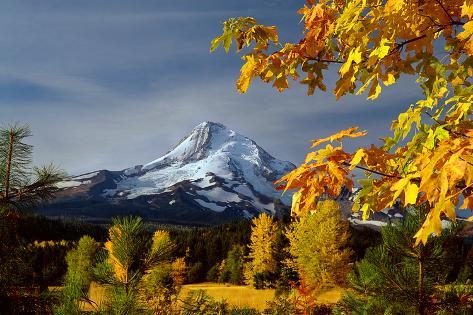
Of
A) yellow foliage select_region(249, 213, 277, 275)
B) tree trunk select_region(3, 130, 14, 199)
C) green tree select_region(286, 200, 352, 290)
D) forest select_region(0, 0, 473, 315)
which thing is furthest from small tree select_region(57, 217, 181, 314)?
yellow foliage select_region(249, 213, 277, 275)

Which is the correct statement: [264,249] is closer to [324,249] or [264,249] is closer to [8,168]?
[324,249]

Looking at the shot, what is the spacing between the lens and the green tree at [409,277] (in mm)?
6488

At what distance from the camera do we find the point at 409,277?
6723 mm

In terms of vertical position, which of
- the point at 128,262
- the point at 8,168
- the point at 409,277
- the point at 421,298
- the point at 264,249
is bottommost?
the point at 264,249

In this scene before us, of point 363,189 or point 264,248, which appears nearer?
point 363,189

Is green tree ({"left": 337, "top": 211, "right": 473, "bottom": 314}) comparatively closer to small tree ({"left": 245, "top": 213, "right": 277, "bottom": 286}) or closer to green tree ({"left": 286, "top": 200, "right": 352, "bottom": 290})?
green tree ({"left": 286, "top": 200, "right": 352, "bottom": 290})

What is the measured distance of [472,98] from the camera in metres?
2.78

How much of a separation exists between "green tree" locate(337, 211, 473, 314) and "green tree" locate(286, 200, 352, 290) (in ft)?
83.8

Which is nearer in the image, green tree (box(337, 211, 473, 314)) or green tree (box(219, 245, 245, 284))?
green tree (box(337, 211, 473, 314))

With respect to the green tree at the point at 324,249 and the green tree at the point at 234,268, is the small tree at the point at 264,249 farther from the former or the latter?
the green tree at the point at 234,268

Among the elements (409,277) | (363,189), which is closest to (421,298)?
(409,277)

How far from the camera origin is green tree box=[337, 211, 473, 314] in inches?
255

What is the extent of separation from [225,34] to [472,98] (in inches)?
73.1

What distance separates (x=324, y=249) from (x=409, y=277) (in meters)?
26.1
